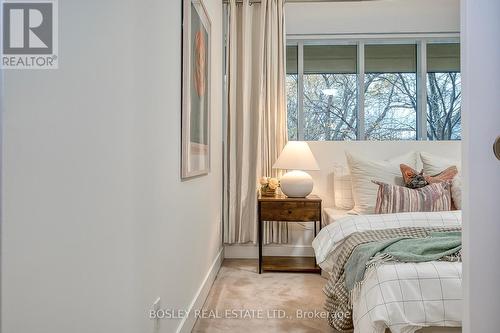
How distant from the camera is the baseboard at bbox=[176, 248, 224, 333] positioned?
195 cm

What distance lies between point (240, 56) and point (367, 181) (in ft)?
5.97

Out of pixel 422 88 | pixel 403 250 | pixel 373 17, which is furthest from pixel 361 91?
pixel 403 250

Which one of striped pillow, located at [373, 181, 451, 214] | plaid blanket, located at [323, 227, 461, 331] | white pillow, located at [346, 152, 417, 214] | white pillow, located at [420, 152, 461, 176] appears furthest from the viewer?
white pillow, located at [420, 152, 461, 176]

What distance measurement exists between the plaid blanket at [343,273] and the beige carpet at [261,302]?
0.66ft

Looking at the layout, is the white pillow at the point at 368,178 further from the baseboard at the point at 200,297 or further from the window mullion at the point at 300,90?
the baseboard at the point at 200,297

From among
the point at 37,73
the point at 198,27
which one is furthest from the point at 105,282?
the point at 198,27

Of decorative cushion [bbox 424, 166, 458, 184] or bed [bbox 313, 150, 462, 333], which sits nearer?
bed [bbox 313, 150, 462, 333]

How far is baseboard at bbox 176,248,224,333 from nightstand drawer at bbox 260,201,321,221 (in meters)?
0.62

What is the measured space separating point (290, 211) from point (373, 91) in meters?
1.73

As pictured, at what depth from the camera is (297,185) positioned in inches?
131

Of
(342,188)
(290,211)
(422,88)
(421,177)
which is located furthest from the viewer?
(422,88)

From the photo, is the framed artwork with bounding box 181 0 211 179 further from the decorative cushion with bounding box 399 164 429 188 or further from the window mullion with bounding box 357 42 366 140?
the window mullion with bounding box 357 42 366 140

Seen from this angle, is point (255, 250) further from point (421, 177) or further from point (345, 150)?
point (421, 177)

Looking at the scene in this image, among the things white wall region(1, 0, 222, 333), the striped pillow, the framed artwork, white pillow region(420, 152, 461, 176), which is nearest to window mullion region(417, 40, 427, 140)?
white pillow region(420, 152, 461, 176)
